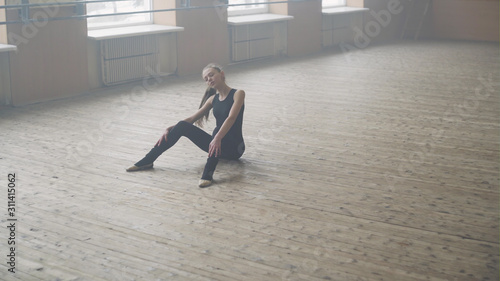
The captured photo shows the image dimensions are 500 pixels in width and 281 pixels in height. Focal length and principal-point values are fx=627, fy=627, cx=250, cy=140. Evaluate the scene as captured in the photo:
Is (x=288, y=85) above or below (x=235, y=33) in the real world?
below

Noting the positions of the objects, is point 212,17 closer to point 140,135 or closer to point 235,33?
point 235,33

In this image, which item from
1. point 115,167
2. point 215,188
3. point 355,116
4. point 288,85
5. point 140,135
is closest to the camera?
point 215,188

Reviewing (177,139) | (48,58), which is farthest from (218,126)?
(48,58)

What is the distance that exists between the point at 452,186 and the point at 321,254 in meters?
1.48

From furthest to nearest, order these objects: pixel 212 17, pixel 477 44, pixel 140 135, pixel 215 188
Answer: pixel 477 44
pixel 212 17
pixel 140 135
pixel 215 188

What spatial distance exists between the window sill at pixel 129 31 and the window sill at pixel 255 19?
1.32 metres

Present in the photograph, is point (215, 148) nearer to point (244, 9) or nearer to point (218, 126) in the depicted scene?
point (218, 126)

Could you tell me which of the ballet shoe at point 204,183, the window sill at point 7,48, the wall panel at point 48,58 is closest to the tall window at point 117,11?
the wall panel at point 48,58

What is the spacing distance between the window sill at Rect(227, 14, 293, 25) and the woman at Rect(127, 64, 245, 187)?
5.19 m

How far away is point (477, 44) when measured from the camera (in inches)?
506

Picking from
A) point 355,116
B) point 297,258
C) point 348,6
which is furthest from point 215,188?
point 348,6

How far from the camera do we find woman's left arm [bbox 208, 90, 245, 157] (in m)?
4.24

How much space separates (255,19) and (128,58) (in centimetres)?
275

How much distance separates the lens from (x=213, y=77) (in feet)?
14.5
